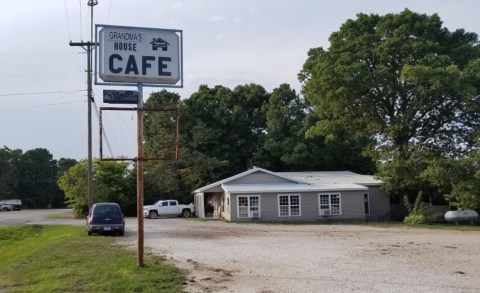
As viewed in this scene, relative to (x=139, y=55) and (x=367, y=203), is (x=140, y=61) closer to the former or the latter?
(x=139, y=55)

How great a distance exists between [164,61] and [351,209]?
2475cm

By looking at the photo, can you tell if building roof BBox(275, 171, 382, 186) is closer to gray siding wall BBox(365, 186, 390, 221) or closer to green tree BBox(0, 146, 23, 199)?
gray siding wall BBox(365, 186, 390, 221)

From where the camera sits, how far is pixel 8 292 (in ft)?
26.7

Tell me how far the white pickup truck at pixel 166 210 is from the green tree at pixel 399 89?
1339 cm

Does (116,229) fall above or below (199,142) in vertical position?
below

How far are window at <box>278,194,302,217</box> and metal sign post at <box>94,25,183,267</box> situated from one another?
885 inches

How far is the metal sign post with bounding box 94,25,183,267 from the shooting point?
1030cm

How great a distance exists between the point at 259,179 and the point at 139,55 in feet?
81.4

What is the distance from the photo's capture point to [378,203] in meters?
35.8

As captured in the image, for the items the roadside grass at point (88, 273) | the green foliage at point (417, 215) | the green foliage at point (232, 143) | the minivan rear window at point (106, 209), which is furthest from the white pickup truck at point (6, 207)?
the roadside grass at point (88, 273)

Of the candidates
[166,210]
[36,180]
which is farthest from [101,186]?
[36,180]

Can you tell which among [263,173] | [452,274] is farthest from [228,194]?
[452,274]

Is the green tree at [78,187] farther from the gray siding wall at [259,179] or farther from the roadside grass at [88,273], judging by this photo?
the roadside grass at [88,273]

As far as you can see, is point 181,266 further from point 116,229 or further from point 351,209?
point 351,209
